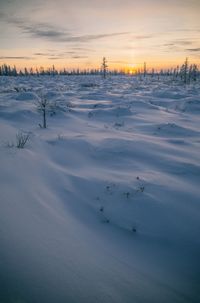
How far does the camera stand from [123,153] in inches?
170

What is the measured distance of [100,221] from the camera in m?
2.51

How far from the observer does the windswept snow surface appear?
163 centimetres

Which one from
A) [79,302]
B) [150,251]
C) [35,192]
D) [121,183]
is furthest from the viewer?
[121,183]

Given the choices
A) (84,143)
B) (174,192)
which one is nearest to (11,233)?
(174,192)

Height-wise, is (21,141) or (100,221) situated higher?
(21,141)

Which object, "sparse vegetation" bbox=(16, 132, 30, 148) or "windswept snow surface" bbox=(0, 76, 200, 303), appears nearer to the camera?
"windswept snow surface" bbox=(0, 76, 200, 303)

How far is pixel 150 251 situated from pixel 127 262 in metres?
0.31

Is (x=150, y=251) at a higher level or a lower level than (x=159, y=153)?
lower

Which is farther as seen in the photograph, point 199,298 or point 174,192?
point 174,192

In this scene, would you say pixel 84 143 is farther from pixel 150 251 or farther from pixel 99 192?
pixel 150 251

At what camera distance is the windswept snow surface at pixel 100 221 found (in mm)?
1635

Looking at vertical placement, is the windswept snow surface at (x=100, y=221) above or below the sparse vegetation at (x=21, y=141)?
below

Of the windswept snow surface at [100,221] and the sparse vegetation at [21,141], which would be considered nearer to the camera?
the windswept snow surface at [100,221]

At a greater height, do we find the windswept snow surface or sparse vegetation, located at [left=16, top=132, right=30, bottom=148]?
sparse vegetation, located at [left=16, top=132, right=30, bottom=148]
